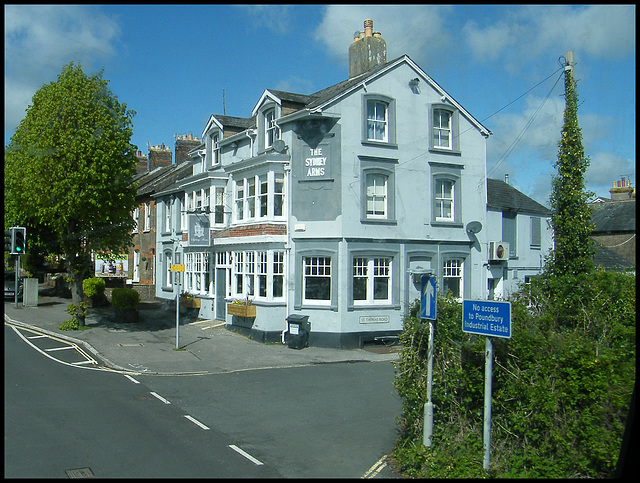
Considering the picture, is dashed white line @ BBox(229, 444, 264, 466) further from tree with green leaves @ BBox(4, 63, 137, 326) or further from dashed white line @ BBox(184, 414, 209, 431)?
tree with green leaves @ BBox(4, 63, 137, 326)

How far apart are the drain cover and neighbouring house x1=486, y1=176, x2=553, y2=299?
20908mm

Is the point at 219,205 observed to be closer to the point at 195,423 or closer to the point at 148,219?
the point at 148,219

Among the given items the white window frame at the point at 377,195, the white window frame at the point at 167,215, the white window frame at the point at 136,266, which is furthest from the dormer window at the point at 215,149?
the white window frame at the point at 136,266

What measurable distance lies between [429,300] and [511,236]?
21171mm

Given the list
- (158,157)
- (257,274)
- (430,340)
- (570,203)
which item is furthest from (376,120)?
(158,157)

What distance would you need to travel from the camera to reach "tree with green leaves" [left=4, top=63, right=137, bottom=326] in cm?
1997

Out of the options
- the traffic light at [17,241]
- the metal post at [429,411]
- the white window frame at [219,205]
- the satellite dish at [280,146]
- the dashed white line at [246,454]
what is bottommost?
the dashed white line at [246,454]

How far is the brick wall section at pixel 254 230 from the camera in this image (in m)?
23.1

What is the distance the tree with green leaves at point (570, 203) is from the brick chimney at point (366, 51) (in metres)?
14.0

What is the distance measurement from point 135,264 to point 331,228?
75.1 feet

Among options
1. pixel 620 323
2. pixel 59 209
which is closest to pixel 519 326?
pixel 620 323

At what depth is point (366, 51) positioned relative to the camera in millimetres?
26250

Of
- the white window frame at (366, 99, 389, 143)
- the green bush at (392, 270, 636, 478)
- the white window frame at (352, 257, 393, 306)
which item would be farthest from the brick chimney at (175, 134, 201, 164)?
the green bush at (392, 270, 636, 478)

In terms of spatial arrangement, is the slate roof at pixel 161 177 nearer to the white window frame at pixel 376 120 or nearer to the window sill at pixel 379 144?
the white window frame at pixel 376 120
